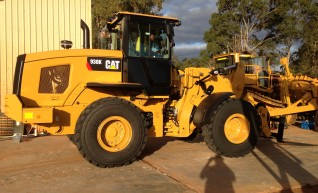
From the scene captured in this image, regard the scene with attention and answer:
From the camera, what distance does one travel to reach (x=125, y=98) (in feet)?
24.3

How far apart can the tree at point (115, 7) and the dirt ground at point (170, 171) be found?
22.8m

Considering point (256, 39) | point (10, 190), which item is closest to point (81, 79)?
point (10, 190)

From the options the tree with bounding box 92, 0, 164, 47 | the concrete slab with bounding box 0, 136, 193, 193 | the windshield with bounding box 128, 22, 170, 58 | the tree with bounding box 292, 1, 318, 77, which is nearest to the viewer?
the concrete slab with bounding box 0, 136, 193, 193

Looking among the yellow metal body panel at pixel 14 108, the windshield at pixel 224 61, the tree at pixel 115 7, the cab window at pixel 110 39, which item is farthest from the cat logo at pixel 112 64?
the tree at pixel 115 7

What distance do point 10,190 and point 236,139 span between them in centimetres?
441

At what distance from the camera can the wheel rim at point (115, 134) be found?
267 inches

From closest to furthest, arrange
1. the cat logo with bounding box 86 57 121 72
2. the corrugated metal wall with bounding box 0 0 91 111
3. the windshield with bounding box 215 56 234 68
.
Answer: the cat logo with bounding box 86 57 121 72
the corrugated metal wall with bounding box 0 0 91 111
the windshield with bounding box 215 56 234 68

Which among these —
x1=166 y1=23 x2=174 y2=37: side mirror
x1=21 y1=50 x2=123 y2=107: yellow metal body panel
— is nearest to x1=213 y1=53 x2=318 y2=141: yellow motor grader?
x1=166 y1=23 x2=174 y2=37: side mirror

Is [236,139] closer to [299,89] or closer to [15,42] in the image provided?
[299,89]

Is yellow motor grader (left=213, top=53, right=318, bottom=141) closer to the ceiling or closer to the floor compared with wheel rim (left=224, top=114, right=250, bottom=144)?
closer to the ceiling

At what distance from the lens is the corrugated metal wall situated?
12344 millimetres

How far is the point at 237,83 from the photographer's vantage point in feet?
28.7

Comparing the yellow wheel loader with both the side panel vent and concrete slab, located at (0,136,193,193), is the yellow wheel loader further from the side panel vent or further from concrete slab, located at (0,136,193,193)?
concrete slab, located at (0,136,193,193)

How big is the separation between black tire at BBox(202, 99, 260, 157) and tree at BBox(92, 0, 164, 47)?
2353 centimetres
